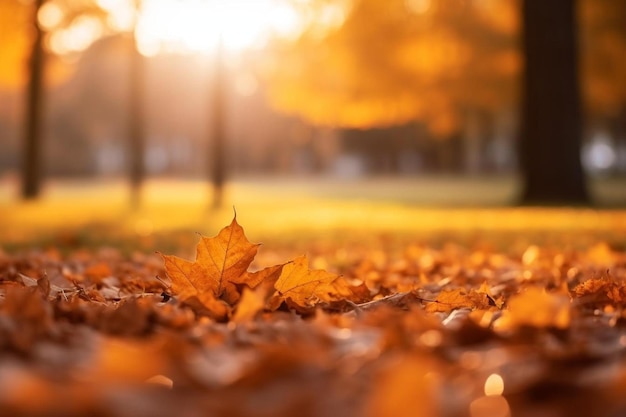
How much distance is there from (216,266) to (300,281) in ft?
0.83

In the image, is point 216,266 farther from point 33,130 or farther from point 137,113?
point 33,130

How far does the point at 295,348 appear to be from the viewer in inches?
58.4

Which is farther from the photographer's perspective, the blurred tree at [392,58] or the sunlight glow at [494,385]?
the blurred tree at [392,58]

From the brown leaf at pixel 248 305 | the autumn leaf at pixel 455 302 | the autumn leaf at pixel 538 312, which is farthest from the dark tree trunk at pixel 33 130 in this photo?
the autumn leaf at pixel 538 312

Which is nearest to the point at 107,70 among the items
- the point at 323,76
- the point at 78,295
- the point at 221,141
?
the point at 323,76

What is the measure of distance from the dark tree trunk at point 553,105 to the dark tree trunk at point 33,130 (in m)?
9.51

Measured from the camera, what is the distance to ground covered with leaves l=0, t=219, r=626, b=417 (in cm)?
123

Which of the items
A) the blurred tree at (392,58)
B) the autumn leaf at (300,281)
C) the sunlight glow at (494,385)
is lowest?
the autumn leaf at (300,281)

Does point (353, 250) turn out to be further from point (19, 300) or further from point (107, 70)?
point (107, 70)

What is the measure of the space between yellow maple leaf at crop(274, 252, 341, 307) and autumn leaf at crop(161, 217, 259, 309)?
4.6 inches

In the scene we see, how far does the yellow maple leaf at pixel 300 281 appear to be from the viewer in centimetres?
250

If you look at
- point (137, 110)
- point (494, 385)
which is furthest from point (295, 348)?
point (137, 110)

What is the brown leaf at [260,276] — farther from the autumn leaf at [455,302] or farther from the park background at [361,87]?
the park background at [361,87]

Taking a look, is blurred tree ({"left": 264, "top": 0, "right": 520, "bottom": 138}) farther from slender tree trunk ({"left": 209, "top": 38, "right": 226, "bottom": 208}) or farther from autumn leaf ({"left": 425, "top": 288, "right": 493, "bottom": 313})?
autumn leaf ({"left": 425, "top": 288, "right": 493, "bottom": 313})
